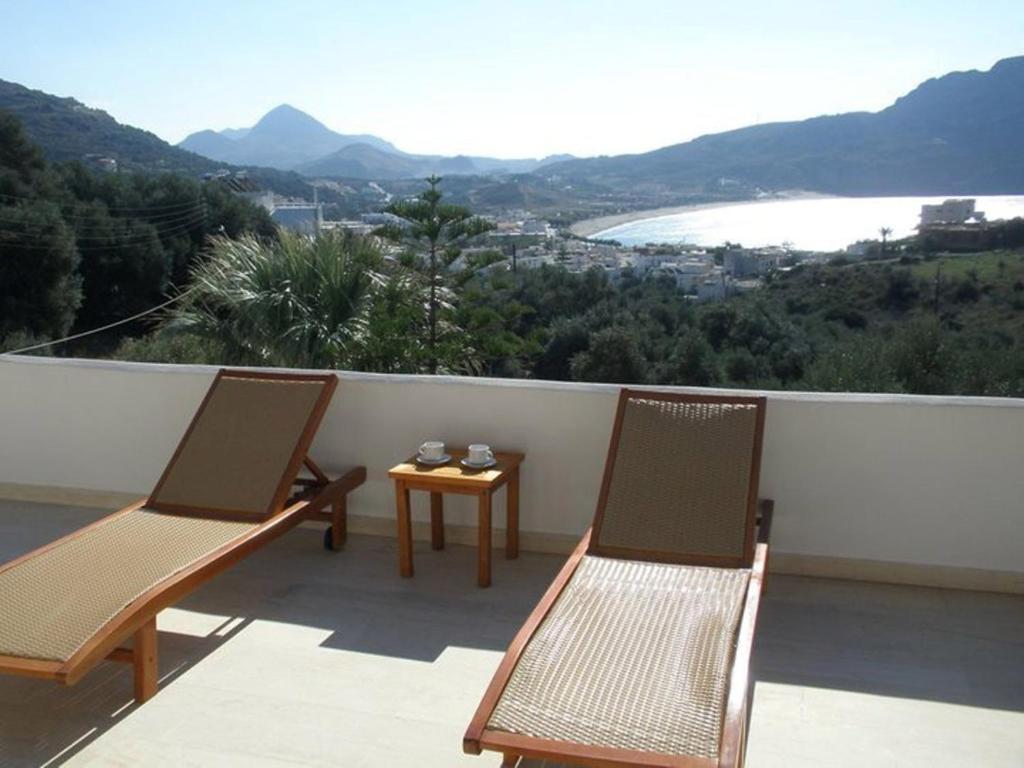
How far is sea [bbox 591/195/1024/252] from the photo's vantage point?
16.2 meters

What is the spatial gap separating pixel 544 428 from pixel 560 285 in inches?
407

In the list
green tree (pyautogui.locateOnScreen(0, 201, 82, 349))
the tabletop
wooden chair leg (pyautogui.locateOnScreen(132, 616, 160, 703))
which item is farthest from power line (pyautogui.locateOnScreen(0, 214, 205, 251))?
wooden chair leg (pyautogui.locateOnScreen(132, 616, 160, 703))

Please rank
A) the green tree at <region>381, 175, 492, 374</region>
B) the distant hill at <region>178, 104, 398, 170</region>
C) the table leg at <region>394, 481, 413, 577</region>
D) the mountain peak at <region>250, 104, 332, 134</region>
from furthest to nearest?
the mountain peak at <region>250, 104, 332, 134</region>
the distant hill at <region>178, 104, 398, 170</region>
the green tree at <region>381, 175, 492, 374</region>
the table leg at <region>394, 481, 413, 577</region>

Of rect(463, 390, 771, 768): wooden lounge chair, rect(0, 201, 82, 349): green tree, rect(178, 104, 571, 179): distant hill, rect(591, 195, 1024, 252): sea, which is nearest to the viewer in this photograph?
rect(463, 390, 771, 768): wooden lounge chair

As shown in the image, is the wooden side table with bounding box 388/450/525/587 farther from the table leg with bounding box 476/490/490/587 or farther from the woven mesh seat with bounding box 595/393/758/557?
the woven mesh seat with bounding box 595/393/758/557

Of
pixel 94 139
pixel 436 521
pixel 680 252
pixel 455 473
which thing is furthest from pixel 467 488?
pixel 94 139

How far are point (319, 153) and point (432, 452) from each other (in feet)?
116

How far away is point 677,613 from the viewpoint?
2730 millimetres

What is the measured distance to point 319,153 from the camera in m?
36.9

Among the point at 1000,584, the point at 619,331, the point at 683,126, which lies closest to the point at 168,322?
the point at 619,331

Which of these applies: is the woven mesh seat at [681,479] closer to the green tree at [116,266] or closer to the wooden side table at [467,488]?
the wooden side table at [467,488]

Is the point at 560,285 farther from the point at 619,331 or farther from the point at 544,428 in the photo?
the point at 544,428

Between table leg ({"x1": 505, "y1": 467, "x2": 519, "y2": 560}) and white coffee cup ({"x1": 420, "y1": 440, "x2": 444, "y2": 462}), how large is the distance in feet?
1.02

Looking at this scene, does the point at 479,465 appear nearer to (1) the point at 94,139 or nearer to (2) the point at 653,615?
(2) the point at 653,615
